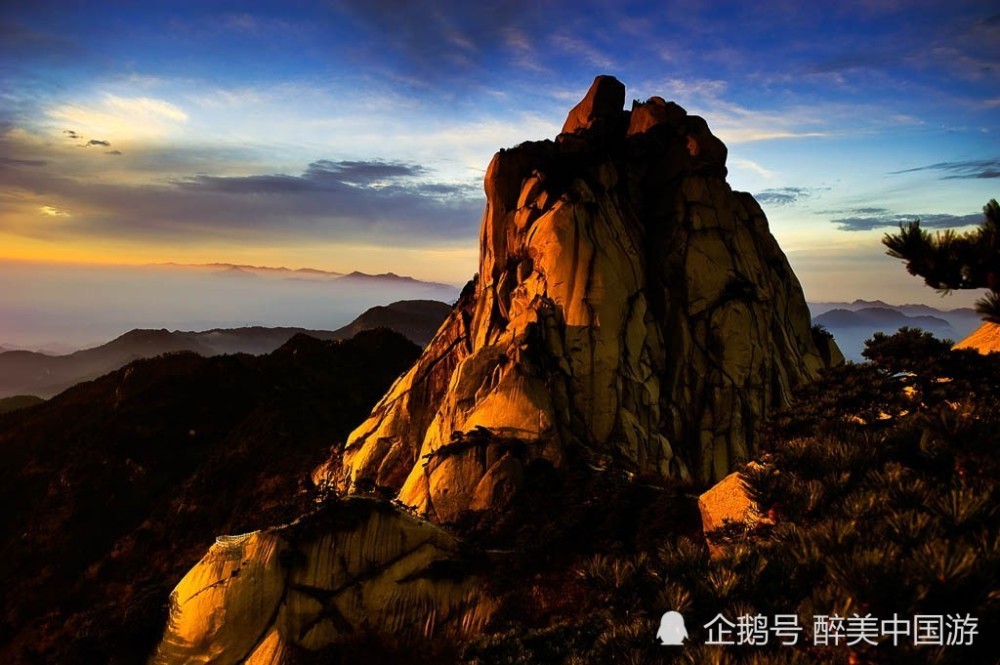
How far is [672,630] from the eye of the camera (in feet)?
20.5

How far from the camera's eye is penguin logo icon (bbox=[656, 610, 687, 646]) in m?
6.21

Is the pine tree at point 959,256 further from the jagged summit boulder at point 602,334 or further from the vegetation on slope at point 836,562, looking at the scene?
the jagged summit boulder at point 602,334

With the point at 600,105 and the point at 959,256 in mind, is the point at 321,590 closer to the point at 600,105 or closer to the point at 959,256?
the point at 959,256

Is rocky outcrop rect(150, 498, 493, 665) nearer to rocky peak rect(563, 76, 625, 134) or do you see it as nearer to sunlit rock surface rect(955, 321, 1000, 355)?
sunlit rock surface rect(955, 321, 1000, 355)

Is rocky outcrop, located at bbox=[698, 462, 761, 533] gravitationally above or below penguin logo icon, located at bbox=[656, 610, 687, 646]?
below

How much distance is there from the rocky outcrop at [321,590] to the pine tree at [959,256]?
14.0 meters

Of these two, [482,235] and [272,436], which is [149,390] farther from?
[482,235]

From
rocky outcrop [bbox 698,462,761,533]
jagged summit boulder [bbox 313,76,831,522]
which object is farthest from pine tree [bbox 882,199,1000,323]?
jagged summit boulder [bbox 313,76,831,522]

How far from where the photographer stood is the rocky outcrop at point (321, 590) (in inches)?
615

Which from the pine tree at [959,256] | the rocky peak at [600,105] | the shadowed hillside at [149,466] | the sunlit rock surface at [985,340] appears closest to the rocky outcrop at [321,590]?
the shadowed hillside at [149,466]

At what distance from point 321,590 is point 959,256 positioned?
57.5 ft

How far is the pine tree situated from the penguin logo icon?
23.5ft

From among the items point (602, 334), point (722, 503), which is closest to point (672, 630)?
point (722, 503)

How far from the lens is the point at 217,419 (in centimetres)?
5847
